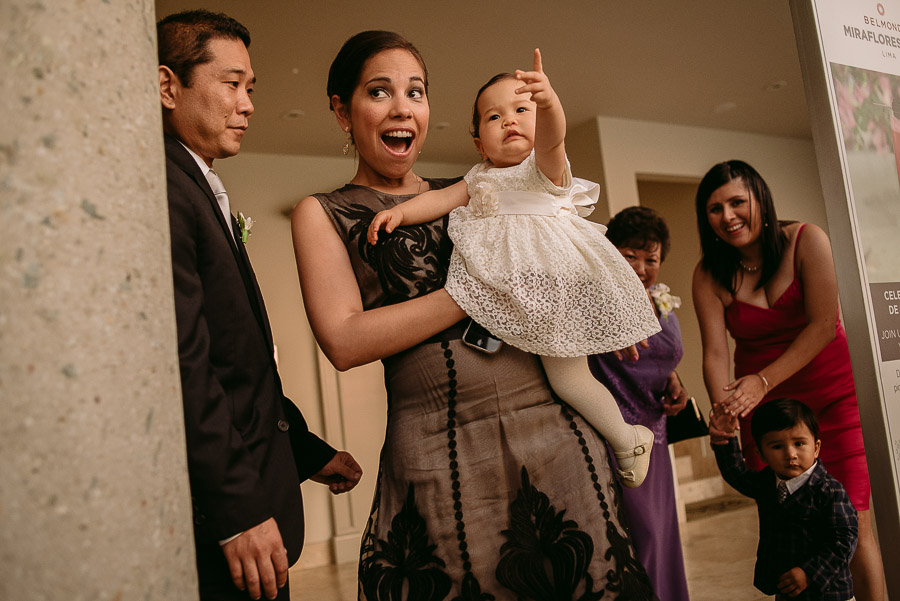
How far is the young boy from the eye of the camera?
240cm

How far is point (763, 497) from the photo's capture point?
102 inches

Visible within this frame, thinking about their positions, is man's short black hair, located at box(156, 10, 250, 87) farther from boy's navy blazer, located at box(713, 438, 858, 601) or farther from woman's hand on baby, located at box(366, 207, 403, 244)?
boy's navy blazer, located at box(713, 438, 858, 601)

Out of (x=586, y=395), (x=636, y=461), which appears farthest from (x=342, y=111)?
(x=636, y=461)

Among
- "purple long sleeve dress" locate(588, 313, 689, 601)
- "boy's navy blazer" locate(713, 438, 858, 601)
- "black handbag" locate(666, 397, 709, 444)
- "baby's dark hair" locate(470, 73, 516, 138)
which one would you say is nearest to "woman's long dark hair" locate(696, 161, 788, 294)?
"purple long sleeve dress" locate(588, 313, 689, 601)

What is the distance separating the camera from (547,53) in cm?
546

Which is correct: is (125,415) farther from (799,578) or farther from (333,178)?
(333,178)

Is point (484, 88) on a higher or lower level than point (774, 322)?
higher

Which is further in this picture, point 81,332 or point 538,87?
point 538,87

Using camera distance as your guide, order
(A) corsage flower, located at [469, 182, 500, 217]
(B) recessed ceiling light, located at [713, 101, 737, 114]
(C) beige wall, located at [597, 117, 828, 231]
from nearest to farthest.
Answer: (A) corsage flower, located at [469, 182, 500, 217]
(C) beige wall, located at [597, 117, 828, 231]
(B) recessed ceiling light, located at [713, 101, 737, 114]

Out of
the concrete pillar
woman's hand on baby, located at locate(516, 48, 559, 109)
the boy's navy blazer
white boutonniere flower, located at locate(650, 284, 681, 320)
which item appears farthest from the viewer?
white boutonniere flower, located at locate(650, 284, 681, 320)

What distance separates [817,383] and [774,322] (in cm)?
28

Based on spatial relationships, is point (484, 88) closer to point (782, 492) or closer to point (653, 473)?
point (653, 473)

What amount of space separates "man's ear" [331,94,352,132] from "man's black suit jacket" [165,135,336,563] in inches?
16.8

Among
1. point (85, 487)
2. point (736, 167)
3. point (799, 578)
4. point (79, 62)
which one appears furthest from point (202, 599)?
point (736, 167)
